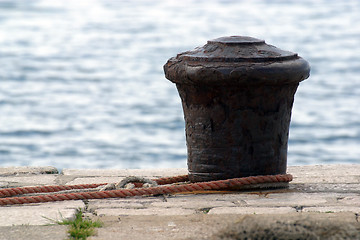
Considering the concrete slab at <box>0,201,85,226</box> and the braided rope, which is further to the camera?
the braided rope

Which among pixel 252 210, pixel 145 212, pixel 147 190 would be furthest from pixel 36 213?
pixel 252 210

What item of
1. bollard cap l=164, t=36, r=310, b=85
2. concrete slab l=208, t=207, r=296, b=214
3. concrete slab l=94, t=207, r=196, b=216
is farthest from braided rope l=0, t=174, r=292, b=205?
bollard cap l=164, t=36, r=310, b=85

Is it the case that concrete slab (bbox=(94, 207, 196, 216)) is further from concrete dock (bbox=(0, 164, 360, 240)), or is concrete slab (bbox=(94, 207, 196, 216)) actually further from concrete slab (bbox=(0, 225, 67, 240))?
concrete slab (bbox=(0, 225, 67, 240))

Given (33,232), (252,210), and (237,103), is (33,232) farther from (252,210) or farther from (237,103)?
(237,103)

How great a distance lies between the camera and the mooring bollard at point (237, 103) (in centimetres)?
388

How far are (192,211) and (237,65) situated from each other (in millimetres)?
907

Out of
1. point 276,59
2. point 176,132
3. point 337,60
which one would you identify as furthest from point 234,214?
point 337,60

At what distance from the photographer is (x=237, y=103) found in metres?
3.94

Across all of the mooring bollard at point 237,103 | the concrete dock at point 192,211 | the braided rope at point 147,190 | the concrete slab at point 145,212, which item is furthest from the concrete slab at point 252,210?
the mooring bollard at point 237,103

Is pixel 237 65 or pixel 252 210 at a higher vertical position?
pixel 237 65

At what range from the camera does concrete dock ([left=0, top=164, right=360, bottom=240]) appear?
299cm

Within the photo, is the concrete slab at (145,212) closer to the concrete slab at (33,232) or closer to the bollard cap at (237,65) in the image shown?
the concrete slab at (33,232)

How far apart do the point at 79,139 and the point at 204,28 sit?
1263 centimetres

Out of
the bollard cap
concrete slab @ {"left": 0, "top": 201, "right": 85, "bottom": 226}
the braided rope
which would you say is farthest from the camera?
the bollard cap
